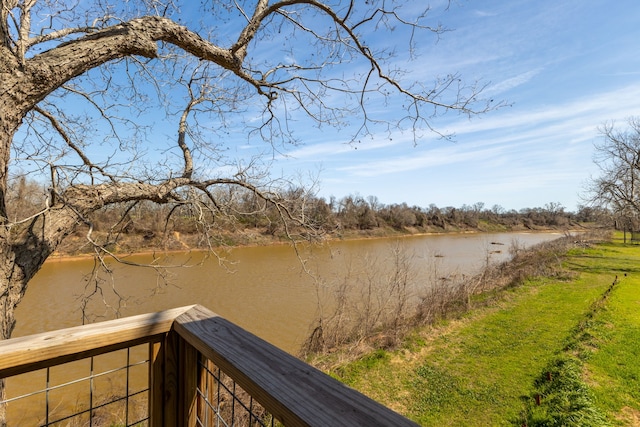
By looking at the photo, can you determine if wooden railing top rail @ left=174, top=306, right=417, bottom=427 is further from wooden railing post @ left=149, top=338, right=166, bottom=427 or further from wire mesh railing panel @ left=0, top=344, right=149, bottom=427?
wire mesh railing panel @ left=0, top=344, right=149, bottom=427

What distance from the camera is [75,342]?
1.11 meters

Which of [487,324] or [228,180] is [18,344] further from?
[487,324]

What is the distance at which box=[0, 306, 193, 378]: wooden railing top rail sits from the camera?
3.40 feet

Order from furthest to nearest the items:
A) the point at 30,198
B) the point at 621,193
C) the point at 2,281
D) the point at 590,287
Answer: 1. the point at 621,193
2. the point at 590,287
3. the point at 30,198
4. the point at 2,281

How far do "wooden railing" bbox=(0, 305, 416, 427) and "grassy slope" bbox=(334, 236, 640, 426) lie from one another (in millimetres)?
4842

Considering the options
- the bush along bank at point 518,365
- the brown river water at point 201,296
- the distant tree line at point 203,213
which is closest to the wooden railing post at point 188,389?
the distant tree line at point 203,213

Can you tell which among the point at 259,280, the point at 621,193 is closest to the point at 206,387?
the point at 259,280

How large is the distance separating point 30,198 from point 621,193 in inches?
923

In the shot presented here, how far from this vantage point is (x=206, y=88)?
171 inches

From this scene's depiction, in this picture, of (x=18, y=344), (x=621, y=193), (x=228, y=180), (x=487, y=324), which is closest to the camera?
(x=18, y=344)

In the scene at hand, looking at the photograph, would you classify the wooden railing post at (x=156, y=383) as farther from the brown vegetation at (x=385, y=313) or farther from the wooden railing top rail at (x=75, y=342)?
the brown vegetation at (x=385, y=313)

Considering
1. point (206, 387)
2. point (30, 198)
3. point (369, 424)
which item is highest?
point (30, 198)

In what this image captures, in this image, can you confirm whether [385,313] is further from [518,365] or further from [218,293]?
[218,293]

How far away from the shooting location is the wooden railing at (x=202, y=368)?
69 centimetres
